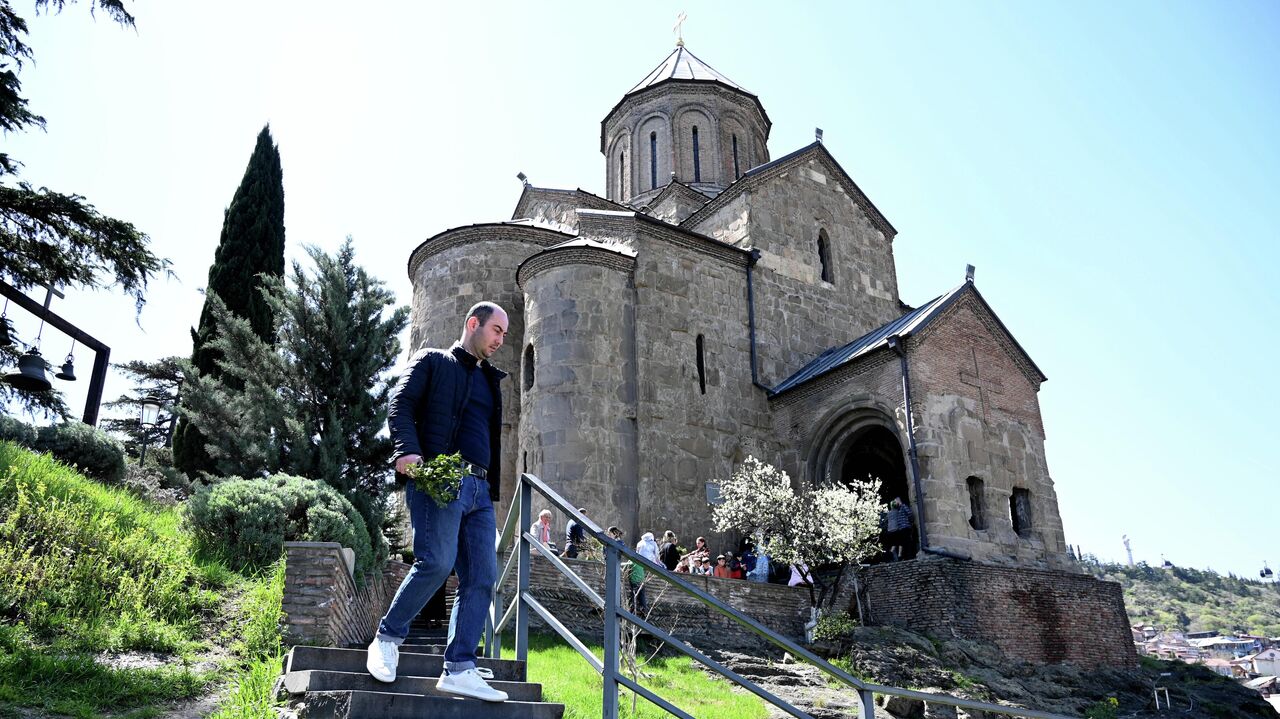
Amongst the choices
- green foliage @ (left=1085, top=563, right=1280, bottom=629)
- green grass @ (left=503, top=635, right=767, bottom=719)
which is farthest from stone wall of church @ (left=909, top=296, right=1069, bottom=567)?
green foliage @ (left=1085, top=563, right=1280, bottom=629)

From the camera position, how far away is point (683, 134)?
2458 centimetres

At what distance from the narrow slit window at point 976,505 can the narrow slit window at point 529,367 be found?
331 inches

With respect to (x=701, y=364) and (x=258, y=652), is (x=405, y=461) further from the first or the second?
(x=701, y=364)

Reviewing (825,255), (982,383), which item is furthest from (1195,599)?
(982,383)

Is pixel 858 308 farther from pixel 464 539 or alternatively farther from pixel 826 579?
pixel 464 539

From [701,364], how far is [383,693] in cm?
1456

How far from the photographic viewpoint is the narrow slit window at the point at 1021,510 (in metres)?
16.1

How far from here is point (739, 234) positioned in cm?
2034

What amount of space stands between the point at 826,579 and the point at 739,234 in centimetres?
898

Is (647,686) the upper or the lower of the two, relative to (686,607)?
lower

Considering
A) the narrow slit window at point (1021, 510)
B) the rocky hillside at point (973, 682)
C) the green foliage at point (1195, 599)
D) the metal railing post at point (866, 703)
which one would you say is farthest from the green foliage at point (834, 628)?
the green foliage at point (1195, 599)

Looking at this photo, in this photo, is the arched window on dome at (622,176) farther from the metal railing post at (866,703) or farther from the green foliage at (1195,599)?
the green foliage at (1195,599)

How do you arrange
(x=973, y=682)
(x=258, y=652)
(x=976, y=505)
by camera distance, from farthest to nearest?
(x=976, y=505), (x=973, y=682), (x=258, y=652)

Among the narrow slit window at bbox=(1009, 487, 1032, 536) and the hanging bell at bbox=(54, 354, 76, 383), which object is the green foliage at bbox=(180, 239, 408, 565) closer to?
the hanging bell at bbox=(54, 354, 76, 383)
